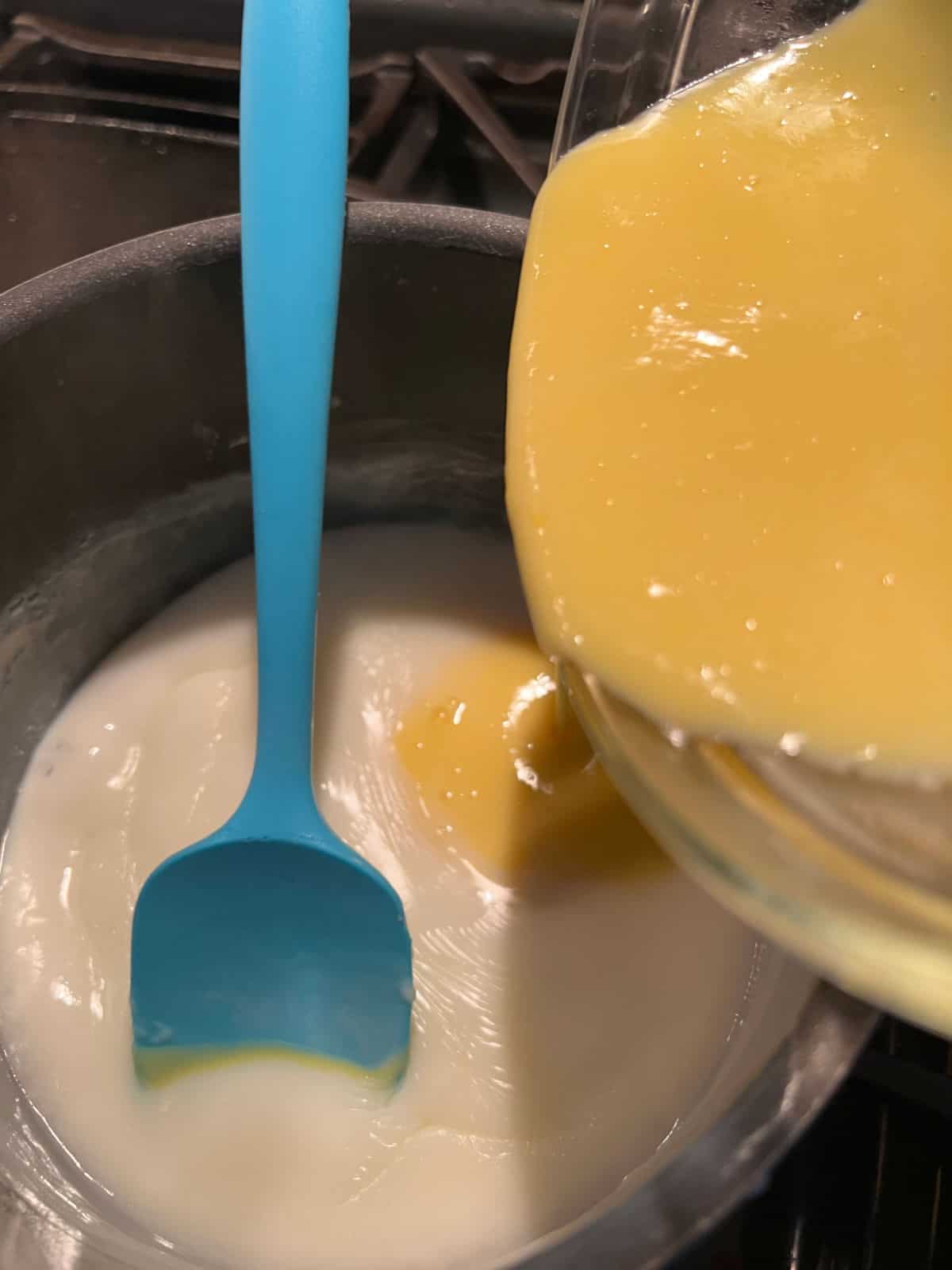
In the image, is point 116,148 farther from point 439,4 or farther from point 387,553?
point 387,553

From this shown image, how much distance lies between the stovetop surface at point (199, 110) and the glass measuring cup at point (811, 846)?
1.86 feet

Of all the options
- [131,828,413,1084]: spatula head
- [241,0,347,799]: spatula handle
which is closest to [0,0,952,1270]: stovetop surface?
[241,0,347,799]: spatula handle

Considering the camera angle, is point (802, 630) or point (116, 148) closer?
point (802, 630)

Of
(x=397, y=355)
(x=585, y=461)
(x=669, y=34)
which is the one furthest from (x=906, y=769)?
(x=397, y=355)

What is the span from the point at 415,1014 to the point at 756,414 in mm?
433

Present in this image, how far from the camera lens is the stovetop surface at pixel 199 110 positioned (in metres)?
0.86

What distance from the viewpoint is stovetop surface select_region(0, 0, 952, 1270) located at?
856 millimetres

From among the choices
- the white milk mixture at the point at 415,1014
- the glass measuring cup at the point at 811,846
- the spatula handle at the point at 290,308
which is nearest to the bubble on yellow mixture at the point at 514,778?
the white milk mixture at the point at 415,1014

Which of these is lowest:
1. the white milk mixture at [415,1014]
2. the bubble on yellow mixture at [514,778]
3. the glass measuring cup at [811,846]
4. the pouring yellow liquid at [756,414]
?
the white milk mixture at [415,1014]

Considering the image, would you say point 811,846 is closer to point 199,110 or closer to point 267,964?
point 267,964

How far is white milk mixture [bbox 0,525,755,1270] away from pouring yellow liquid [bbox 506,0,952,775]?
32cm

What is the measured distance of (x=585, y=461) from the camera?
40 cm

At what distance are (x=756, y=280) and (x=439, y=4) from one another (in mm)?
587

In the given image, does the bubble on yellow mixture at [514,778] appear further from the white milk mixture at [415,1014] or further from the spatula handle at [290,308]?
the spatula handle at [290,308]
